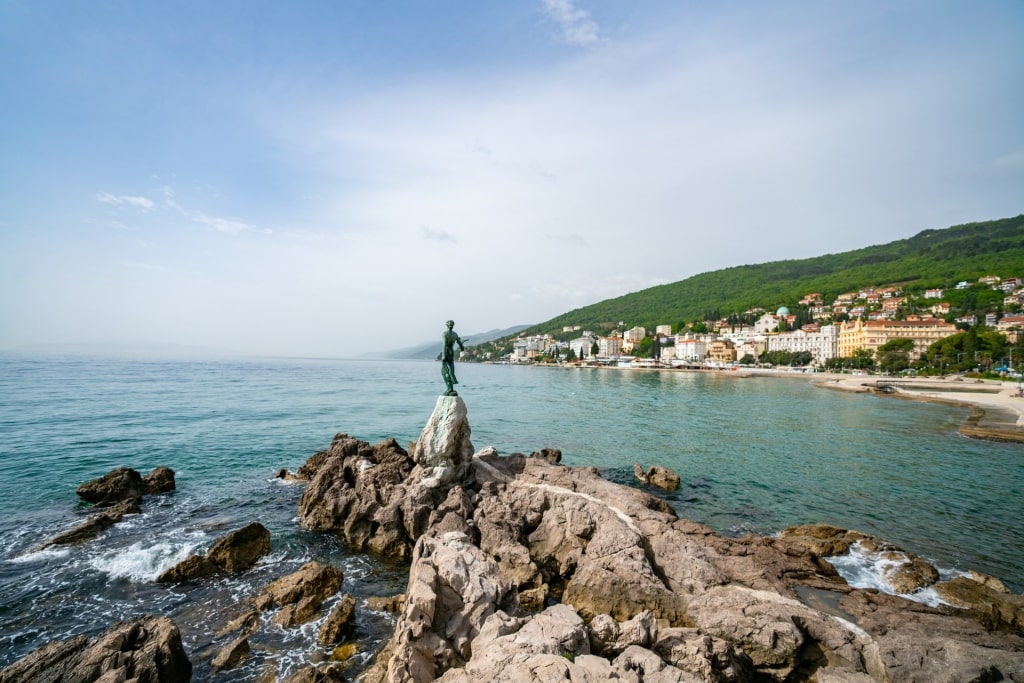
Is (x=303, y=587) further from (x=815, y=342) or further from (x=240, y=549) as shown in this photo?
(x=815, y=342)

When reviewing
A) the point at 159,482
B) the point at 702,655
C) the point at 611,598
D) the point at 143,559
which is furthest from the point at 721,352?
the point at 143,559

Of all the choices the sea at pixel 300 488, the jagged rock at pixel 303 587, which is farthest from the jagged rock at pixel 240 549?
the jagged rock at pixel 303 587

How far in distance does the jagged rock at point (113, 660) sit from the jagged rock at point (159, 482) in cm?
1056

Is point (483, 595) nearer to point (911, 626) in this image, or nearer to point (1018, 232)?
point (911, 626)

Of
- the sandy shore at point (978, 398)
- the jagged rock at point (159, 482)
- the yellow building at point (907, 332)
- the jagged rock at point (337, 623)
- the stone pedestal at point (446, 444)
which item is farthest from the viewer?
the yellow building at point (907, 332)

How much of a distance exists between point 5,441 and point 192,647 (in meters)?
23.2

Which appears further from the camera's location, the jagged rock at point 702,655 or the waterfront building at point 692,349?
the waterfront building at point 692,349

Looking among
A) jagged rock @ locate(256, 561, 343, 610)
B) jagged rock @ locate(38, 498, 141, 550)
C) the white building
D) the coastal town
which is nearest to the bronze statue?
jagged rock @ locate(256, 561, 343, 610)

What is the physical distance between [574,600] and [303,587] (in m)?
5.74

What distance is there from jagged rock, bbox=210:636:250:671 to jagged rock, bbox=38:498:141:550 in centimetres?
745

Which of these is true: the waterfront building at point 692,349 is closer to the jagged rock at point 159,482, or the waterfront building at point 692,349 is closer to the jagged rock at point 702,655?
the jagged rock at point 159,482

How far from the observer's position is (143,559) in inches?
434

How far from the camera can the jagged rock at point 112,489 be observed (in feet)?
48.3

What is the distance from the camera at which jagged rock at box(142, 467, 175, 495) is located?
15.9 meters
